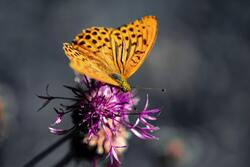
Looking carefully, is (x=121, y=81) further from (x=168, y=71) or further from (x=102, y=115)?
(x=168, y=71)

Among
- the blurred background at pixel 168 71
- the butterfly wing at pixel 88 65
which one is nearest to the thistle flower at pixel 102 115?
the butterfly wing at pixel 88 65

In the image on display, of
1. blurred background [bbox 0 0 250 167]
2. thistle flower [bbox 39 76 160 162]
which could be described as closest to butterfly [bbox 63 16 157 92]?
thistle flower [bbox 39 76 160 162]

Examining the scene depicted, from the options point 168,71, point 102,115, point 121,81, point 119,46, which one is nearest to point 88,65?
point 121,81

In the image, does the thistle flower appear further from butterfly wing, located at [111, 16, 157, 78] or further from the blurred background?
the blurred background

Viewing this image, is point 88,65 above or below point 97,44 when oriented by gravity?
below

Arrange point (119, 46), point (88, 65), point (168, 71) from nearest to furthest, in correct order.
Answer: point (88, 65) → point (119, 46) → point (168, 71)

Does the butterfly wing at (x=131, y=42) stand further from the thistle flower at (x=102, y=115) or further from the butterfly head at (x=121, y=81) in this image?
the thistle flower at (x=102, y=115)
